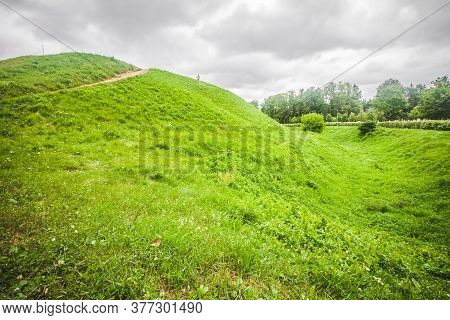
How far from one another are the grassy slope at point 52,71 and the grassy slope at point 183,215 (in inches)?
105

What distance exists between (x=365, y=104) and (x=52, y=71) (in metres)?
136

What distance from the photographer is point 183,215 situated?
680 centimetres

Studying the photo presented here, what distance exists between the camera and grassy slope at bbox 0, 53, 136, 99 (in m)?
16.8

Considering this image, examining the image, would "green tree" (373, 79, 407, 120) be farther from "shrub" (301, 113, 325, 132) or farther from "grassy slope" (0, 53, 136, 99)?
"grassy slope" (0, 53, 136, 99)

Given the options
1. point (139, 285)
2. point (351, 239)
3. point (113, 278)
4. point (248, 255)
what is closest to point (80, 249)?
point (113, 278)

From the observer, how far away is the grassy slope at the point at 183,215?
13.8 feet

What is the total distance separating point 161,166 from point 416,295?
953cm

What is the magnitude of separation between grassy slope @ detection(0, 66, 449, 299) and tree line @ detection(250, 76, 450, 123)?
67.6 metres

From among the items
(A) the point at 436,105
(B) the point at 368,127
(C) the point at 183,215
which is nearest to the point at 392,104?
(A) the point at 436,105

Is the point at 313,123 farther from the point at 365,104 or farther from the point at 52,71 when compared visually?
the point at 365,104

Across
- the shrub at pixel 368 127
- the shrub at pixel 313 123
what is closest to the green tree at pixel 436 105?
the shrub at pixel 368 127

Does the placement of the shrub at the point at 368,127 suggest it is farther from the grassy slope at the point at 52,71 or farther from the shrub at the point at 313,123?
the grassy slope at the point at 52,71
